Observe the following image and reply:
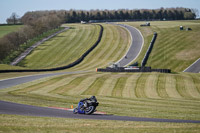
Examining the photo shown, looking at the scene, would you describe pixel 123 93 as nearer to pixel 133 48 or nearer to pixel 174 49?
pixel 174 49

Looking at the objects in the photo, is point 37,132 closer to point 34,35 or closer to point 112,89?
point 112,89

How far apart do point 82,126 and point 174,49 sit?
278ft

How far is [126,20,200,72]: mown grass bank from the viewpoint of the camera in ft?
289

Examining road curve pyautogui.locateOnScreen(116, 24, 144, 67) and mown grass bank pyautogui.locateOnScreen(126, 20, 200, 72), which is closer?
mown grass bank pyautogui.locateOnScreen(126, 20, 200, 72)

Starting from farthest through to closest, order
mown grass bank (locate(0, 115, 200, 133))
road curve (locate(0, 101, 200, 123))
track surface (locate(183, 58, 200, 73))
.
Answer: track surface (locate(183, 58, 200, 73)) → road curve (locate(0, 101, 200, 123)) → mown grass bank (locate(0, 115, 200, 133))

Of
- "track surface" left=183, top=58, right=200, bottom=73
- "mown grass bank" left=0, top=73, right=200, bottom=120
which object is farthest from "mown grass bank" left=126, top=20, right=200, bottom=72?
"mown grass bank" left=0, top=73, right=200, bottom=120

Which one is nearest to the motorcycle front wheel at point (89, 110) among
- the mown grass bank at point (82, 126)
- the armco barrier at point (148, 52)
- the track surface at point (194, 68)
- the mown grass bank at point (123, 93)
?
the mown grass bank at point (123, 93)

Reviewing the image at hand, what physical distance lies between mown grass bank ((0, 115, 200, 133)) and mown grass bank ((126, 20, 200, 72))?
6385 cm

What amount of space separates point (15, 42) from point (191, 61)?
65618mm

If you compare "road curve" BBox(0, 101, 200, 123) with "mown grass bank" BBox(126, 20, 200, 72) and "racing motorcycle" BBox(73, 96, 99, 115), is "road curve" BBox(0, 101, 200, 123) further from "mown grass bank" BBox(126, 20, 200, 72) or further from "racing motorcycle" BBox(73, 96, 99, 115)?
"mown grass bank" BBox(126, 20, 200, 72)

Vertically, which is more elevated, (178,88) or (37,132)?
(37,132)

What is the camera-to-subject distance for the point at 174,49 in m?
101

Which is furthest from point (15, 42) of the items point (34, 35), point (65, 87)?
point (65, 87)

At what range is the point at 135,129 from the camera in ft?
63.0
